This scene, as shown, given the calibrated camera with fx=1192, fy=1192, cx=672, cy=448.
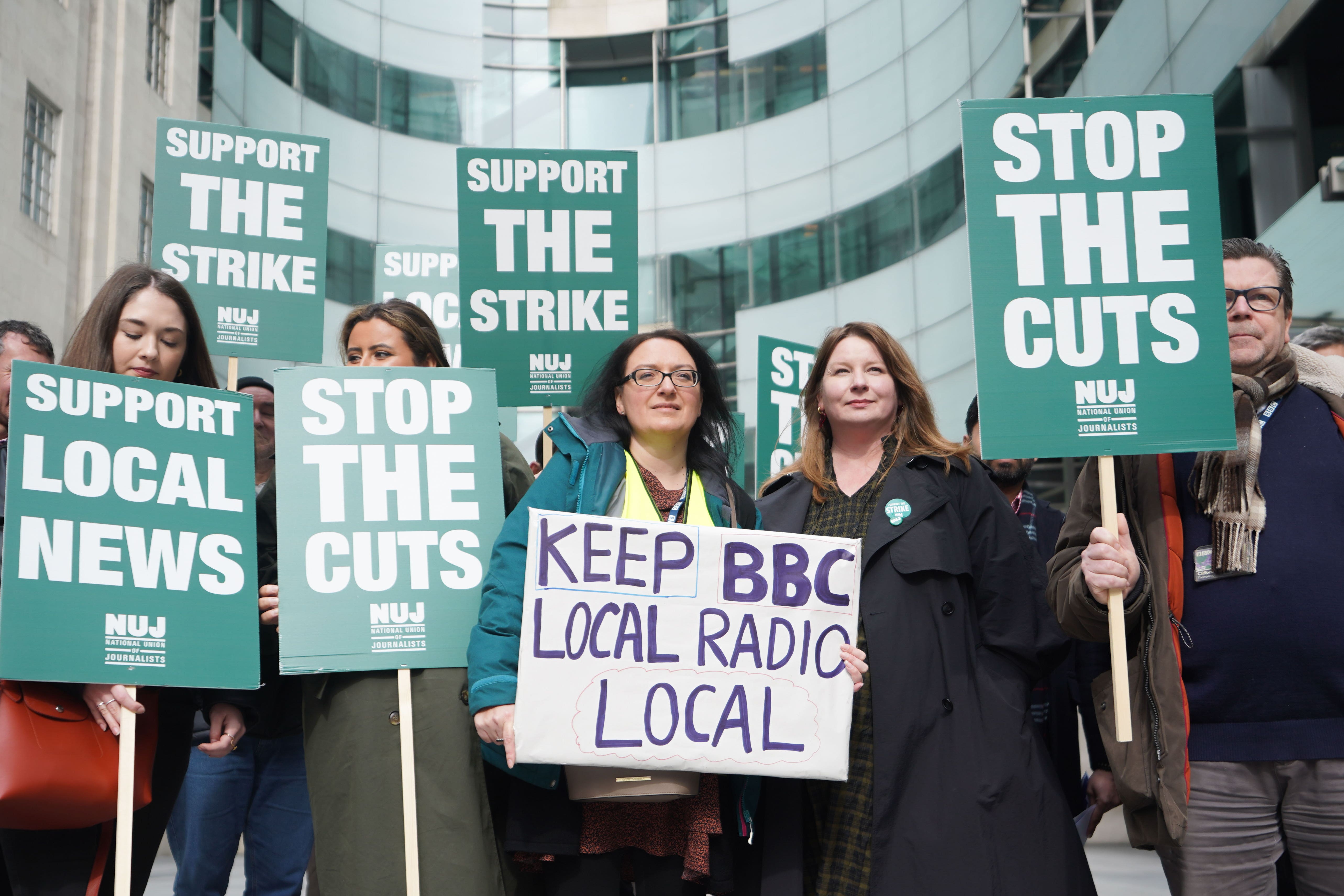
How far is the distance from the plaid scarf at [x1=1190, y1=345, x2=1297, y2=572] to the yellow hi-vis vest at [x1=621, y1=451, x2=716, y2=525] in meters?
1.33

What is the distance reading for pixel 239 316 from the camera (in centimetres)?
548

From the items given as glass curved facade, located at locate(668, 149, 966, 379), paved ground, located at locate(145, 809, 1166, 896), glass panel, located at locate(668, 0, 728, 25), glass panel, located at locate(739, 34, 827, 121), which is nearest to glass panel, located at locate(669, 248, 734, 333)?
glass curved facade, located at locate(668, 149, 966, 379)

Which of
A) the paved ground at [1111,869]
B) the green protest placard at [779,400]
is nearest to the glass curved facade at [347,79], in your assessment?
the green protest placard at [779,400]

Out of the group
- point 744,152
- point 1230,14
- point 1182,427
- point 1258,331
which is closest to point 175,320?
point 1182,427


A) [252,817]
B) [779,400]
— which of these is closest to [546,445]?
[252,817]

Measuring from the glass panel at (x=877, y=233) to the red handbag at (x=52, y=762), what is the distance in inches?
660

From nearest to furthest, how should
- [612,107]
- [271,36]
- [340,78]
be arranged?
[271,36] < [340,78] < [612,107]

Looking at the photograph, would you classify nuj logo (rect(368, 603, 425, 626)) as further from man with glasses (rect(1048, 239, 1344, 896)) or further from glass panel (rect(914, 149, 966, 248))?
glass panel (rect(914, 149, 966, 248))

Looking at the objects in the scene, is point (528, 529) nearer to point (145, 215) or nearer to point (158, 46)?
point (145, 215)

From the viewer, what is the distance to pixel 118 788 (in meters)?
3.00

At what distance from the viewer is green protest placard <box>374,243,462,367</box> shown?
28.9 feet

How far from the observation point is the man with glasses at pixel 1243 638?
2.93 metres

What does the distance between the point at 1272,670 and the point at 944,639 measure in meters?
0.80

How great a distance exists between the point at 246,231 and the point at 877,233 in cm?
1496
